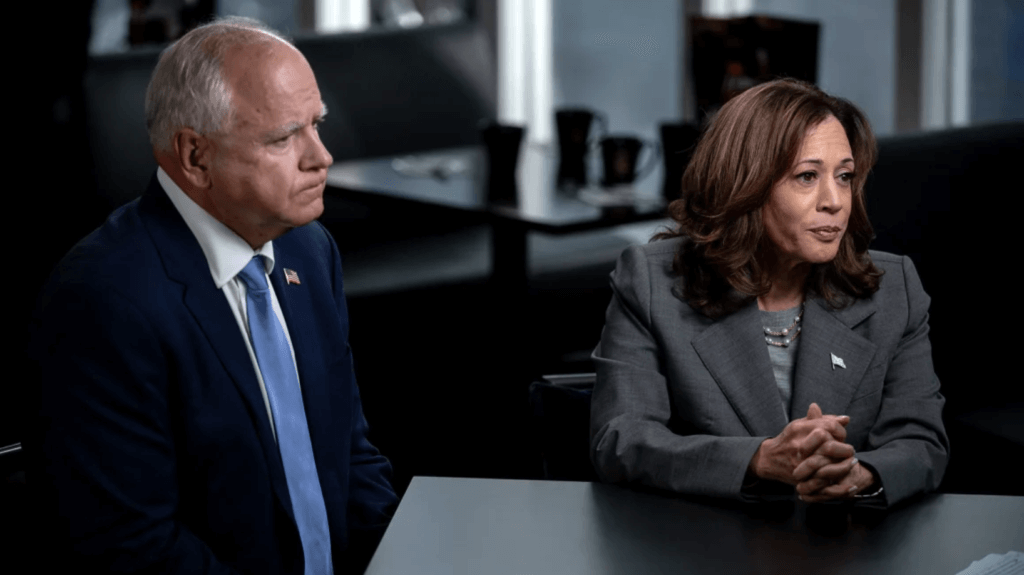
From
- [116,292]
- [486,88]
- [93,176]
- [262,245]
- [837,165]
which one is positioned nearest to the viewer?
[116,292]

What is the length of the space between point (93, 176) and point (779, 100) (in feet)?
8.83

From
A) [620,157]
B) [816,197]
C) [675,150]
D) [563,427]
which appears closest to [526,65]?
[620,157]

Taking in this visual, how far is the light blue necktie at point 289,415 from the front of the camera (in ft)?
5.35

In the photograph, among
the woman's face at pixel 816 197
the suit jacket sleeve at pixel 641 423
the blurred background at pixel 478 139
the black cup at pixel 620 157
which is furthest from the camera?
the black cup at pixel 620 157

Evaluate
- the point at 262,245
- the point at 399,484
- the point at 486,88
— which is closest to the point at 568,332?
the point at 399,484

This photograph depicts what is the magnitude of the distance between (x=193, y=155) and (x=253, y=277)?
177 millimetres

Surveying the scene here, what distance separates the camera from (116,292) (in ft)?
4.99

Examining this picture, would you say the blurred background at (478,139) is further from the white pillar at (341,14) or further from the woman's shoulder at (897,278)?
the woman's shoulder at (897,278)

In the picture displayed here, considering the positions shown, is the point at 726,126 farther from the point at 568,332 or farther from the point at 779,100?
the point at 568,332

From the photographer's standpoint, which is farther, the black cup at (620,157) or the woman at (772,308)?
the black cup at (620,157)

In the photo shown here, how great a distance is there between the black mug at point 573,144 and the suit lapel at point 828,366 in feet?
5.87

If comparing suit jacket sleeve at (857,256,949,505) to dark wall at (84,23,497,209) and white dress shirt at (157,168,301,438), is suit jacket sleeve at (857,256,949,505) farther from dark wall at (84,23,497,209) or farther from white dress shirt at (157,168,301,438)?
dark wall at (84,23,497,209)

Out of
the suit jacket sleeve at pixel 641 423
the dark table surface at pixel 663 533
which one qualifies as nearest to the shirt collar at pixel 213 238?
the dark table surface at pixel 663 533

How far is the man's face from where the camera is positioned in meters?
1.57
